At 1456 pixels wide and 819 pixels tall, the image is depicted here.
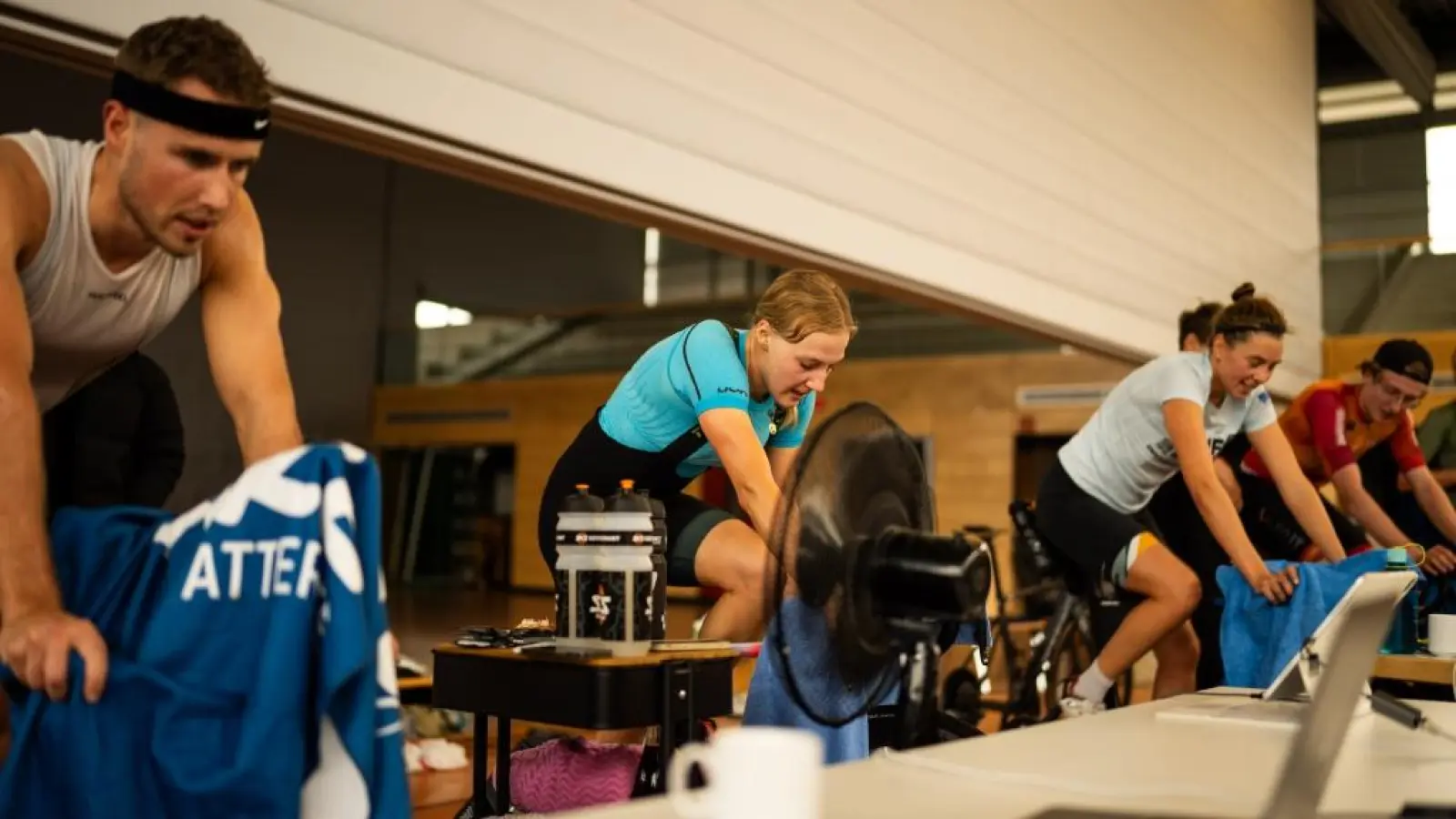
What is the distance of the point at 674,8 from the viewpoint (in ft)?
13.0

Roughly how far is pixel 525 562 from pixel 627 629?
12.1 metres

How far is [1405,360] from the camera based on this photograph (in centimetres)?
476

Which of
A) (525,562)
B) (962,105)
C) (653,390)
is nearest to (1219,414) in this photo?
(962,105)

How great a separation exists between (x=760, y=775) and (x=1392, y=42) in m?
11.3

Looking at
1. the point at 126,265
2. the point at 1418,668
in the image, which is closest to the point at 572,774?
the point at 126,265

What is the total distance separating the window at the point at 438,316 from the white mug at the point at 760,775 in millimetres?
12524

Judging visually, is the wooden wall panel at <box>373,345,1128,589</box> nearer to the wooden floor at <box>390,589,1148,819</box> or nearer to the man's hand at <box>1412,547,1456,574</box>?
the wooden floor at <box>390,589,1148,819</box>

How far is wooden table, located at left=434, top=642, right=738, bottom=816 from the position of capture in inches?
85.5

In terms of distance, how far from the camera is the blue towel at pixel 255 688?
4.26 feet

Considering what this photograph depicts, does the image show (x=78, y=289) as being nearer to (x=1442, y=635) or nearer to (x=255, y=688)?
(x=255, y=688)

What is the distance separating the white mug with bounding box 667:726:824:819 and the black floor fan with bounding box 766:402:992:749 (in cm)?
48

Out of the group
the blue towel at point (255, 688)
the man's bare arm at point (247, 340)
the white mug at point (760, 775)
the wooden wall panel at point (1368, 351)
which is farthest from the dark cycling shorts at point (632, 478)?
the wooden wall panel at point (1368, 351)

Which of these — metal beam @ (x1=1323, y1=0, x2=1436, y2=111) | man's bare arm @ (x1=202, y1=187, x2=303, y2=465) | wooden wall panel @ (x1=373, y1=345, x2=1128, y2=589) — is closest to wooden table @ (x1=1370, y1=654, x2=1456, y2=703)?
man's bare arm @ (x1=202, y1=187, x2=303, y2=465)

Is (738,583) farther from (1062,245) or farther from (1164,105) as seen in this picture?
(1164,105)
